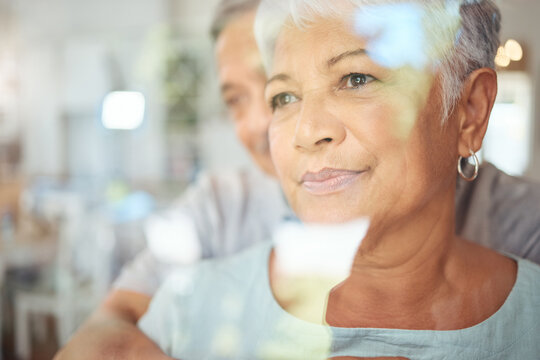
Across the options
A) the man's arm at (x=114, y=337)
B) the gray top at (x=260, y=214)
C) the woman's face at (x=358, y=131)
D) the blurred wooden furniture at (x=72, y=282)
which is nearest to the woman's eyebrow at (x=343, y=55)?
the woman's face at (x=358, y=131)

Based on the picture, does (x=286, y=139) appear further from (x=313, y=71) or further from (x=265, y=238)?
(x=265, y=238)

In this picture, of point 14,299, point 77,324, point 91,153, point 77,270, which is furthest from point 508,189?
point 14,299

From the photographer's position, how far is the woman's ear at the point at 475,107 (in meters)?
0.48

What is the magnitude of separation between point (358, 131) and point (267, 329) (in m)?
0.29

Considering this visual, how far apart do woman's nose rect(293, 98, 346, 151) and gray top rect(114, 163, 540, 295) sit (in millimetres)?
211

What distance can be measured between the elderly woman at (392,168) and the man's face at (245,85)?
0.45 feet

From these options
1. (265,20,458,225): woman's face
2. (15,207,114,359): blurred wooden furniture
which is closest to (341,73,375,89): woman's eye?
(265,20,458,225): woman's face

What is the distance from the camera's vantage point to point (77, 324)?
2.41 ft

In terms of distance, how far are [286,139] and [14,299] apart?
0.94m

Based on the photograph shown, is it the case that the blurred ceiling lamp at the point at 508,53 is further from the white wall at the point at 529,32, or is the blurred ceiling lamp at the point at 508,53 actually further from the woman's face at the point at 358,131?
the woman's face at the point at 358,131

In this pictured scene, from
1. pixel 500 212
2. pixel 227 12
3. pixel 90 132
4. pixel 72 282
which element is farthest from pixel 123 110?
pixel 500 212

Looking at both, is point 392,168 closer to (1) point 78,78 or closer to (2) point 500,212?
(2) point 500,212

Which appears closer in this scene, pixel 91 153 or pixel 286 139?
pixel 286 139

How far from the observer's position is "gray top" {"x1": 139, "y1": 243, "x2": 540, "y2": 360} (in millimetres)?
479
